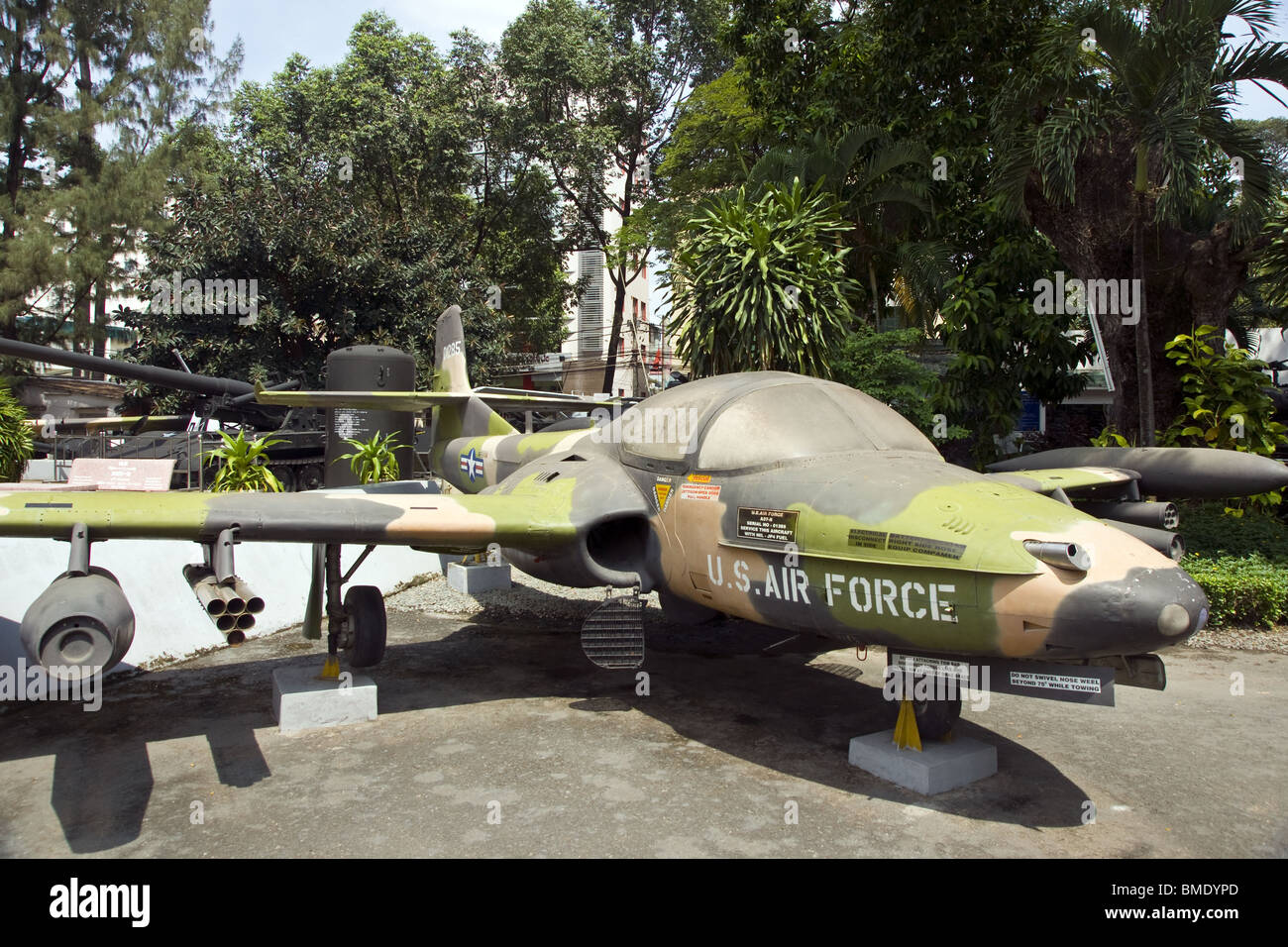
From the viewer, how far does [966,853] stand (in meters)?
4.73

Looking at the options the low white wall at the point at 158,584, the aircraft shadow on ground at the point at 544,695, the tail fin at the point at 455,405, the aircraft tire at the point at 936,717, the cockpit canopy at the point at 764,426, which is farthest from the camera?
the tail fin at the point at 455,405

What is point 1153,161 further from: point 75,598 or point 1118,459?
point 75,598

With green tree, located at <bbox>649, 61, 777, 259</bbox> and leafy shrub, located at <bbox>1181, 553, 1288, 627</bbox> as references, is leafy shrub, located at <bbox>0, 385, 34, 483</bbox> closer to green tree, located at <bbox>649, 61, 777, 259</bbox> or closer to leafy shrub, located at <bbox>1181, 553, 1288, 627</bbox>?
green tree, located at <bbox>649, 61, 777, 259</bbox>

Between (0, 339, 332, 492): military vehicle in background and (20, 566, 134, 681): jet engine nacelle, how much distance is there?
11.9 meters

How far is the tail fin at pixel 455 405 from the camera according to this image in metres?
12.2

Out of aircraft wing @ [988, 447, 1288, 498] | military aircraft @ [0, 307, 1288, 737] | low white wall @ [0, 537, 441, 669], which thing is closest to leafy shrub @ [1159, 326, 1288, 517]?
aircraft wing @ [988, 447, 1288, 498]

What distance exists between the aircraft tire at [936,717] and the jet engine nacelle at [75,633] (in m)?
4.92

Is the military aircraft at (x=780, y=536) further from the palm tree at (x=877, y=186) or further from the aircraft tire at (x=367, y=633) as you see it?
the palm tree at (x=877, y=186)

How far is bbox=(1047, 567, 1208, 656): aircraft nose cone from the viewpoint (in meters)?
4.55

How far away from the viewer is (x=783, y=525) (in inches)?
230

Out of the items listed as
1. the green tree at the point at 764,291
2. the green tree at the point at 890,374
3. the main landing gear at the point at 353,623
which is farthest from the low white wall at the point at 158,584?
the green tree at the point at 890,374

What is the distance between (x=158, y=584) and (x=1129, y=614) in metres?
9.02

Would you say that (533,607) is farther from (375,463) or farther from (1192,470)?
(1192,470)
